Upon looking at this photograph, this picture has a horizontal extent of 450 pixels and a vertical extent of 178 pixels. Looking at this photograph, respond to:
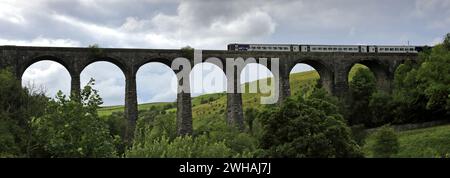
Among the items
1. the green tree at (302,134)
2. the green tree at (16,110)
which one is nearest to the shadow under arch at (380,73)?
the green tree at (302,134)

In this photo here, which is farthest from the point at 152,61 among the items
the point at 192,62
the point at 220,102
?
the point at 220,102

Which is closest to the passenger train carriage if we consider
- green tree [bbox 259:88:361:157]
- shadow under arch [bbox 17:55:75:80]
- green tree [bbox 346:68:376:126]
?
green tree [bbox 346:68:376:126]

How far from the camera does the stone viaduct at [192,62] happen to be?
201 ft

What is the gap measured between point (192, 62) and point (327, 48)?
20.4m

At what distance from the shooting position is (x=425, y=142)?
52.2 meters

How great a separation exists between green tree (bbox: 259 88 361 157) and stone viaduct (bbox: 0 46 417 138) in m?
26.7

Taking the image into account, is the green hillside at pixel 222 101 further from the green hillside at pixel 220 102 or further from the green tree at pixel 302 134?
the green tree at pixel 302 134

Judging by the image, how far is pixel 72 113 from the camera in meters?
26.5

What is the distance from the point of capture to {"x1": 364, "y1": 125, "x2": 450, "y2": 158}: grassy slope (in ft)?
159

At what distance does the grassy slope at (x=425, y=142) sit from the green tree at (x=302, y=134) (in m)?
12.1

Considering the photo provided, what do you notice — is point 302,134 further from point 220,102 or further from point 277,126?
point 220,102
